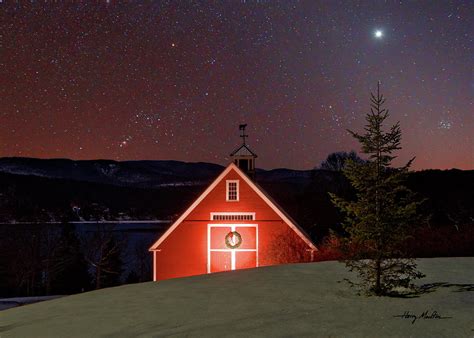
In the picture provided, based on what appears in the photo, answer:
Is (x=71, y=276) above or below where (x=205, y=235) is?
below

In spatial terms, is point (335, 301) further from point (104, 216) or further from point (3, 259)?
point (104, 216)

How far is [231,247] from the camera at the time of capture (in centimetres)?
2912

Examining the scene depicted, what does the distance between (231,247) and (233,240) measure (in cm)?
40

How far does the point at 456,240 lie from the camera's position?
89.4 ft

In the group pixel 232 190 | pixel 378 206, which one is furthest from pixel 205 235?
pixel 378 206

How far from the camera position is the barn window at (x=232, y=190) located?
29375mm

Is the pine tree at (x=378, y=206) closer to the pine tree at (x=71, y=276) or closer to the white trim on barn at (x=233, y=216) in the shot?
the white trim on barn at (x=233, y=216)

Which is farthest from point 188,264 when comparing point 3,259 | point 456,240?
point 3,259

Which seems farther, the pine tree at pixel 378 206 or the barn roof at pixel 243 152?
the barn roof at pixel 243 152

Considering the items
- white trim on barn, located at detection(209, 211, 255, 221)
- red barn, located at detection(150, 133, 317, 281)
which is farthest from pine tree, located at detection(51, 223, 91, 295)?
white trim on barn, located at detection(209, 211, 255, 221)

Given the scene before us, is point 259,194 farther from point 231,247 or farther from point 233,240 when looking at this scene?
point 231,247

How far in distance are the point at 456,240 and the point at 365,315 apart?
18.6 meters

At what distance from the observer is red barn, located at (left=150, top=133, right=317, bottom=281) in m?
29.0

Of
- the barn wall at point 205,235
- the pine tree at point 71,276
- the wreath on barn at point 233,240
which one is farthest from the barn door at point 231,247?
the pine tree at point 71,276
